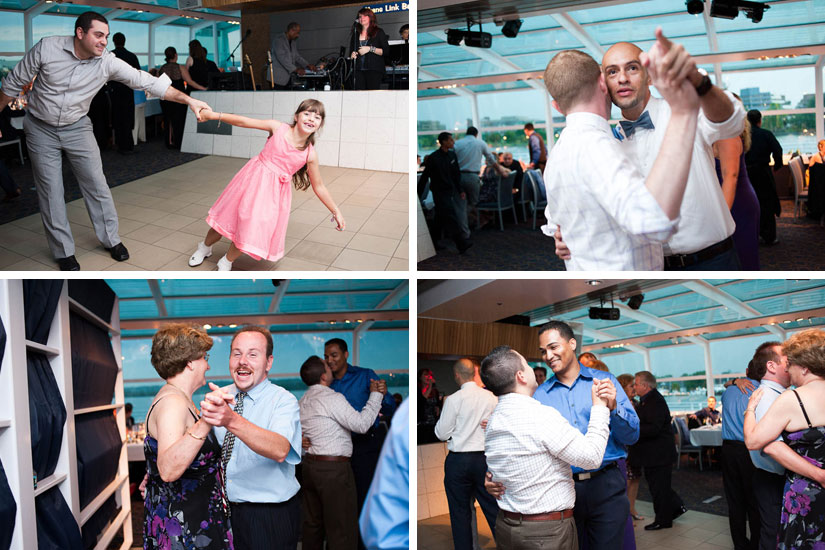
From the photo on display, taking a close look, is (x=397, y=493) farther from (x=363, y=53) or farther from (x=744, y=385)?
(x=363, y=53)

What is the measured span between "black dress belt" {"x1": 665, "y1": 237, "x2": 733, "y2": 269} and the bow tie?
0.50 meters

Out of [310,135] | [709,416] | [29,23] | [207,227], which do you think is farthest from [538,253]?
[709,416]

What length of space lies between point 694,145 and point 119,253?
2.82 metres

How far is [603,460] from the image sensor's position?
→ 2682mm

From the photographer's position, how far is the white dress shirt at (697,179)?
1.94m

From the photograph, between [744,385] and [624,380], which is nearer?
[744,385]

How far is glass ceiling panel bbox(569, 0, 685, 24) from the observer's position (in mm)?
5229

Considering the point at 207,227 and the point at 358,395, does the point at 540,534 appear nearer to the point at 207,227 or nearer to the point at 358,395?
the point at 358,395

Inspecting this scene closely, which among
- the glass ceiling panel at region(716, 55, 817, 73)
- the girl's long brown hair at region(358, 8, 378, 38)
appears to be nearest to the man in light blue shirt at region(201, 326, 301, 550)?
the girl's long brown hair at region(358, 8, 378, 38)

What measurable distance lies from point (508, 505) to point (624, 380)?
3.52 metres

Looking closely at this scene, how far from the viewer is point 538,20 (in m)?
5.57

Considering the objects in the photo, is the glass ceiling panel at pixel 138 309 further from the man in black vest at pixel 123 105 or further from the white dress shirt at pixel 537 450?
the white dress shirt at pixel 537 450

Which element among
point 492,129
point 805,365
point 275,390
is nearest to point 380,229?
point 275,390

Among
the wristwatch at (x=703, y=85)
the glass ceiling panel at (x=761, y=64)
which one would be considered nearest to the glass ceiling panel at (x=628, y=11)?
the glass ceiling panel at (x=761, y=64)
